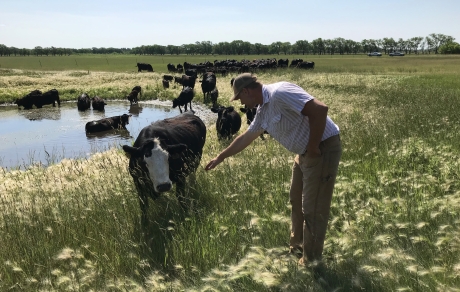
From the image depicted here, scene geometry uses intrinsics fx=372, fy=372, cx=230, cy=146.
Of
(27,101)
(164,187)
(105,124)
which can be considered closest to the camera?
(164,187)

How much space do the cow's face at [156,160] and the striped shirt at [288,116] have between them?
2.11 m

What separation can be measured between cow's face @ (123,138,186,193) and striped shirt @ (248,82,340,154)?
Answer: 6.91 feet

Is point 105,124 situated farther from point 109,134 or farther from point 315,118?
point 315,118

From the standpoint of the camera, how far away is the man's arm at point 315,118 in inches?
144

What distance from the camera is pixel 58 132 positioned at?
676 inches

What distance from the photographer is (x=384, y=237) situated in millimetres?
3500

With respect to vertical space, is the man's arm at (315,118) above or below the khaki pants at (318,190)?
above

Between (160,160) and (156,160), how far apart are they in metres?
0.06

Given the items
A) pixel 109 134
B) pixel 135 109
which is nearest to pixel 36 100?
pixel 135 109

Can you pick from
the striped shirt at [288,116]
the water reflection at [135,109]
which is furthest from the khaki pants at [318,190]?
the water reflection at [135,109]

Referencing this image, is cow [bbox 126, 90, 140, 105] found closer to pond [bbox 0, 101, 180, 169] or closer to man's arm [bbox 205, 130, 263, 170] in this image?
pond [bbox 0, 101, 180, 169]

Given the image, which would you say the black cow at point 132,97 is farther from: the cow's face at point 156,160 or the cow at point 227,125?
the cow's face at point 156,160

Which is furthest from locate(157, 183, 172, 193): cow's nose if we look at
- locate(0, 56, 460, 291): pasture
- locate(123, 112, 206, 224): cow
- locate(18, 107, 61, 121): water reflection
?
locate(18, 107, 61, 121): water reflection

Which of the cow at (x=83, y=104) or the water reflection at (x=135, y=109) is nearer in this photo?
the water reflection at (x=135, y=109)
